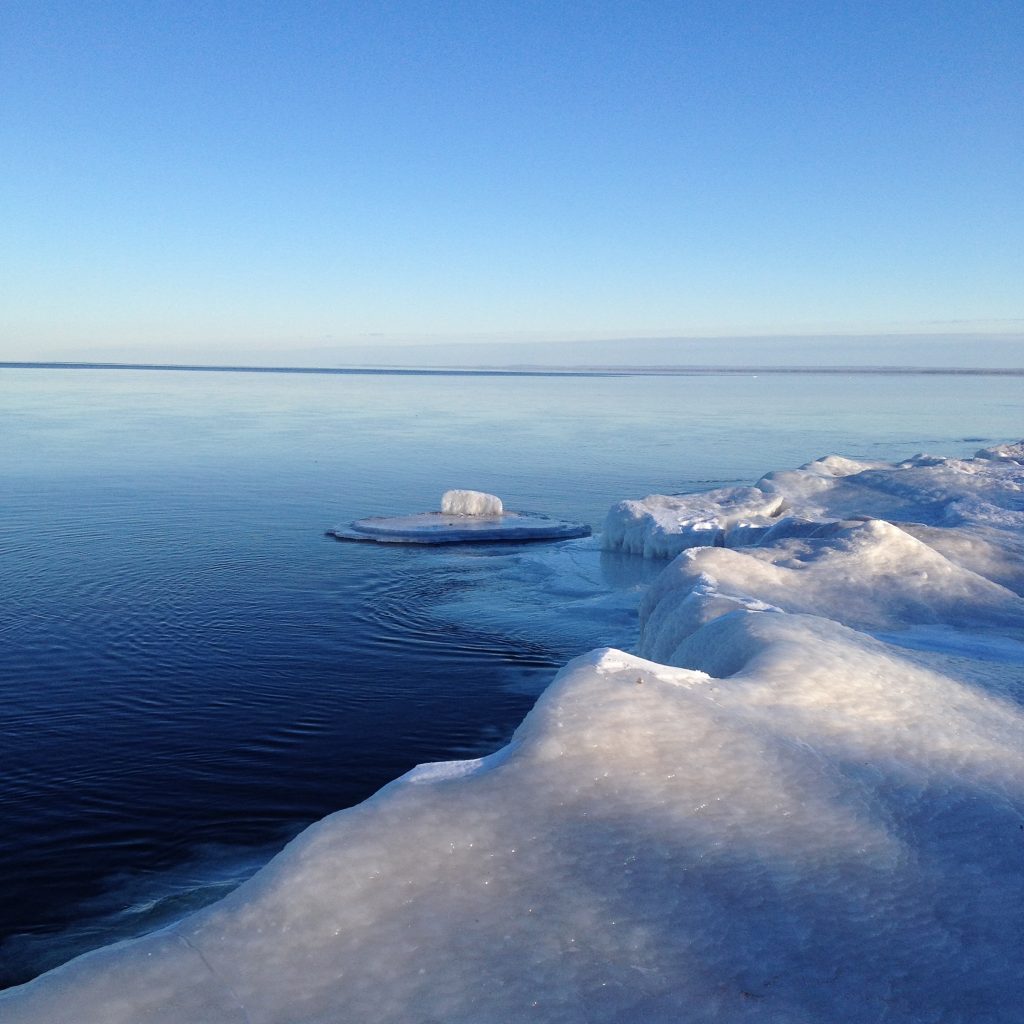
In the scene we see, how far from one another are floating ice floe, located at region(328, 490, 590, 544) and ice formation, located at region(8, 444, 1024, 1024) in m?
9.92

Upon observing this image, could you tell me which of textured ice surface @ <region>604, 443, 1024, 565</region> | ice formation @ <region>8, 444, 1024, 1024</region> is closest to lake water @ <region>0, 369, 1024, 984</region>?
textured ice surface @ <region>604, 443, 1024, 565</region>

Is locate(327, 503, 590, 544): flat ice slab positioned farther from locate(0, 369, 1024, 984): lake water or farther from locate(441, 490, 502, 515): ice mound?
locate(0, 369, 1024, 984): lake water

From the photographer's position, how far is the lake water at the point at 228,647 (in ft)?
19.8

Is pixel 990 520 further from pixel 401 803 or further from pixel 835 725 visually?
pixel 401 803

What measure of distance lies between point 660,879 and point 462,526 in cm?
1256

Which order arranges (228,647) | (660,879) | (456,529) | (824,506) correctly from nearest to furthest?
(660,879) < (228,647) < (456,529) < (824,506)

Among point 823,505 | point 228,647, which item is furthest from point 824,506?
point 228,647

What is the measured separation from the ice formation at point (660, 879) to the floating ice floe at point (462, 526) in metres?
9.92

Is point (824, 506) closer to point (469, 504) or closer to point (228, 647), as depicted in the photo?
point (469, 504)

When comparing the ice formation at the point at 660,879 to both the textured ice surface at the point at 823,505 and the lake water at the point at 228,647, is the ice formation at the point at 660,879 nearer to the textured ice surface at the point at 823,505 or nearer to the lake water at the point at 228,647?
the lake water at the point at 228,647

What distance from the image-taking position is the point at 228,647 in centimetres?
982

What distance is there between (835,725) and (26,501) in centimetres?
1627

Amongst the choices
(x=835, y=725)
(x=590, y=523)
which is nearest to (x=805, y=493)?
(x=590, y=523)

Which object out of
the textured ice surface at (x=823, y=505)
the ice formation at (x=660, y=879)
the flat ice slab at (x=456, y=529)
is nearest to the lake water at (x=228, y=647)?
the flat ice slab at (x=456, y=529)
